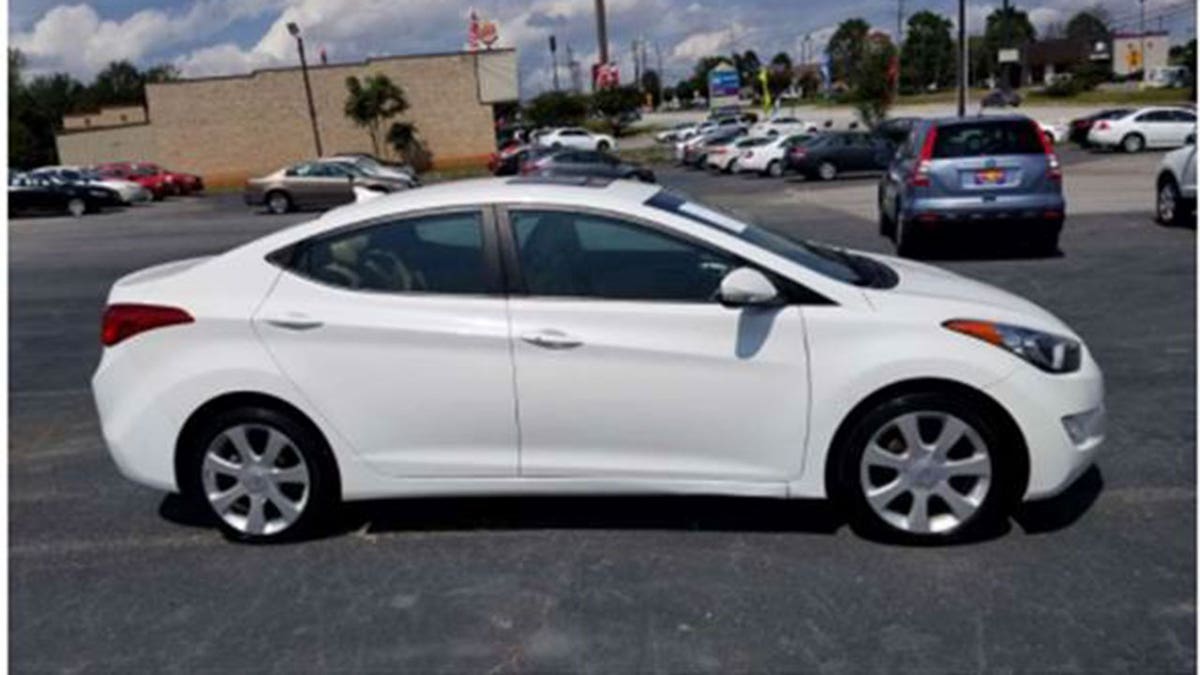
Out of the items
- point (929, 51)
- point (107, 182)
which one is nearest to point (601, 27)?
point (107, 182)

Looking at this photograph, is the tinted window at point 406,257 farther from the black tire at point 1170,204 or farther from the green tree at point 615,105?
the green tree at point 615,105

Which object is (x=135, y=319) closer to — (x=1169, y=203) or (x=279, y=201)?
(x=1169, y=203)

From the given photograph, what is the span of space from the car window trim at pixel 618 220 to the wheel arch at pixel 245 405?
941mm

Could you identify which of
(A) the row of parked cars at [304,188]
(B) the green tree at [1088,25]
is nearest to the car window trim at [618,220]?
(A) the row of parked cars at [304,188]

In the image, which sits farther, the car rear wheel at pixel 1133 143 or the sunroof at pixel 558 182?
the car rear wheel at pixel 1133 143

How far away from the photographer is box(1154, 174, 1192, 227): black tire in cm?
1331

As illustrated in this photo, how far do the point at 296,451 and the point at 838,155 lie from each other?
27.9m

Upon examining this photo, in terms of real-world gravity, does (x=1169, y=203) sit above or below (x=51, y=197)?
below

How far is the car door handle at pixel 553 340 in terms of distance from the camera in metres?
4.05

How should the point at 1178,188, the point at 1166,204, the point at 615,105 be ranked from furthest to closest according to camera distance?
the point at 615,105
the point at 1166,204
the point at 1178,188

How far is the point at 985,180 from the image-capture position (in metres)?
11.5

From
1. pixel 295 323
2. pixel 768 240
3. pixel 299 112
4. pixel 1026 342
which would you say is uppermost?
pixel 299 112

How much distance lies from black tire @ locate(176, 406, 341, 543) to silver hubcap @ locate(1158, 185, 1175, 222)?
12.4 metres

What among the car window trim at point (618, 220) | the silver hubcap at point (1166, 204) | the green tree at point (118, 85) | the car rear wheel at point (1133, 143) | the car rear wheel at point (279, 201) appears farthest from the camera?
the green tree at point (118, 85)
